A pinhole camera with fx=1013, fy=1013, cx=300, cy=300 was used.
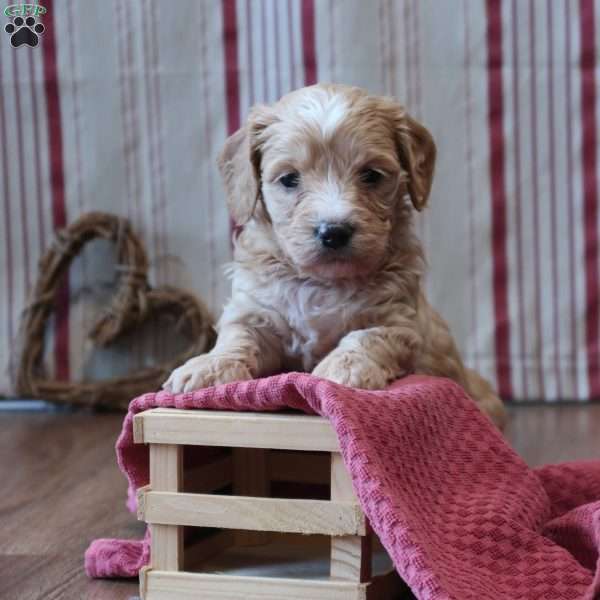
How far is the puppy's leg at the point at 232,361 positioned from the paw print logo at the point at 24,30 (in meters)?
1.45

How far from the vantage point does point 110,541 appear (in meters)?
1.92

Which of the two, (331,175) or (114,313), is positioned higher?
(331,175)

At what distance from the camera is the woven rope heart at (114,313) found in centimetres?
393

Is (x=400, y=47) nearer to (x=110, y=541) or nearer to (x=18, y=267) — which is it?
(x=18, y=267)

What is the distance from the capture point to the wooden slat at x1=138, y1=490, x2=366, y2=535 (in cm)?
159

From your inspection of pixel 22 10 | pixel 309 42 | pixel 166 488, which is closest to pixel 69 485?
pixel 166 488

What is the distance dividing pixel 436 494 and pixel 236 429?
1.16ft

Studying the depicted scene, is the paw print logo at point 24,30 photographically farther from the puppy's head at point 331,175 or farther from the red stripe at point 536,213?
the red stripe at point 536,213

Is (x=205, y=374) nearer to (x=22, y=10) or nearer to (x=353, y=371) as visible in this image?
(x=353, y=371)

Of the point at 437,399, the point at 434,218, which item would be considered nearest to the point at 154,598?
the point at 437,399

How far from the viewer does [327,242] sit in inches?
77.6

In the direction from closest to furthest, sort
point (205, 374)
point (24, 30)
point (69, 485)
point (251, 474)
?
point (205, 374) → point (251, 474) → point (69, 485) → point (24, 30)

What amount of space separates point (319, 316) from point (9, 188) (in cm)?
236

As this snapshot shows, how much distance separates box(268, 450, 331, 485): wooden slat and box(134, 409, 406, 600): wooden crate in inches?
13.4
